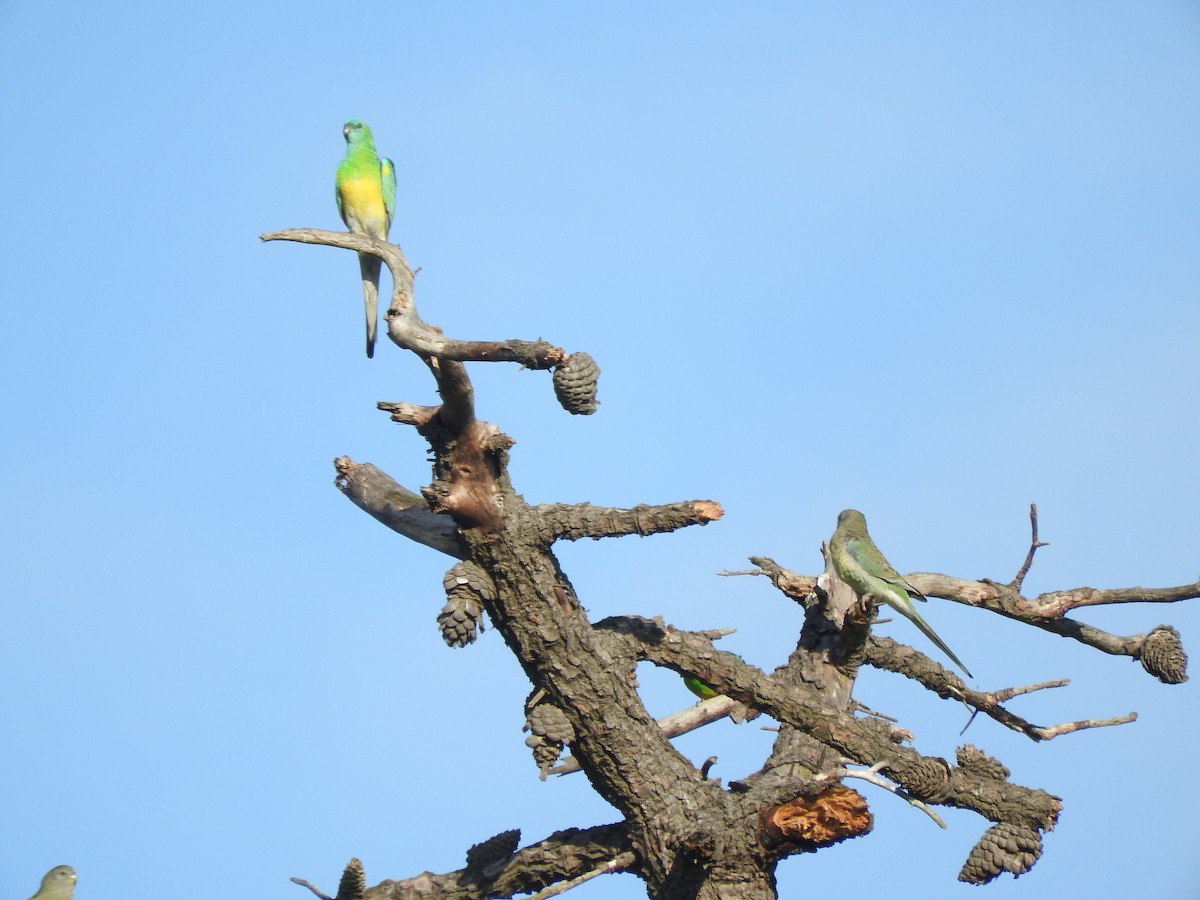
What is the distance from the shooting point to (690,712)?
6414 millimetres

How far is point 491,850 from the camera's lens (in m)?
5.04

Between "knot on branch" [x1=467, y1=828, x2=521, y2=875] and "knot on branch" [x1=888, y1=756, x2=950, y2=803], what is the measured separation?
5.73ft

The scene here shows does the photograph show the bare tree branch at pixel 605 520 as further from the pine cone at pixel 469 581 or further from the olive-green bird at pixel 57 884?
the olive-green bird at pixel 57 884

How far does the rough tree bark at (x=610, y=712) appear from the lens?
442 centimetres

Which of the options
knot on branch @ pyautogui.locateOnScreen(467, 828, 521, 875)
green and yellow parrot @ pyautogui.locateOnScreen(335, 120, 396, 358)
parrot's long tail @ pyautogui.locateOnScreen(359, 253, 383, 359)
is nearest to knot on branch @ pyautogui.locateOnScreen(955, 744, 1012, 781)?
knot on branch @ pyautogui.locateOnScreen(467, 828, 521, 875)

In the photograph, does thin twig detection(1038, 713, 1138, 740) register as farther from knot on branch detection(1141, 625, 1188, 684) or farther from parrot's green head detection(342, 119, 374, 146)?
parrot's green head detection(342, 119, 374, 146)

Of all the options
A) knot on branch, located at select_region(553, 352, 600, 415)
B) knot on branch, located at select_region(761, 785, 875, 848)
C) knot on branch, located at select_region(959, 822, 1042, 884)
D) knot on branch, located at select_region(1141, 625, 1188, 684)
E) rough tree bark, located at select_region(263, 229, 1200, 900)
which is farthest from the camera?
knot on branch, located at select_region(1141, 625, 1188, 684)

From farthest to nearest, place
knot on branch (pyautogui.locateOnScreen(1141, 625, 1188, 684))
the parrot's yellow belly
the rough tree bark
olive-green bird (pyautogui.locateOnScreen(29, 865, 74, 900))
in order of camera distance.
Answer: the parrot's yellow belly
olive-green bird (pyautogui.locateOnScreen(29, 865, 74, 900))
knot on branch (pyautogui.locateOnScreen(1141, 625, 1188, 684))
the rough tree bark

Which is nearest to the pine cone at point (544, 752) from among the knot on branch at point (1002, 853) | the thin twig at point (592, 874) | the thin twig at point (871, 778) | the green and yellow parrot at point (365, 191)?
the thin twig at point (592, 874)

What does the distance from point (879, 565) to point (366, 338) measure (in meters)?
3.69

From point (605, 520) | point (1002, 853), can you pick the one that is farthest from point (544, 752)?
→ point (1002, 853)

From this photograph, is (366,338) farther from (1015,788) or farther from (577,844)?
(1015,788)

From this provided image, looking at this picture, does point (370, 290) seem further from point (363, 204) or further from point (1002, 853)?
point (1002, 853)

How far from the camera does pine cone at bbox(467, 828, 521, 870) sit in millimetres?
5027
